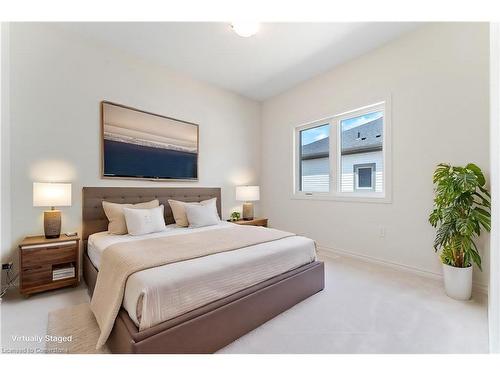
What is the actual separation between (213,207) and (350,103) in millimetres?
2546

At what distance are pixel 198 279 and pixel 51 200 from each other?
1927 millimetres

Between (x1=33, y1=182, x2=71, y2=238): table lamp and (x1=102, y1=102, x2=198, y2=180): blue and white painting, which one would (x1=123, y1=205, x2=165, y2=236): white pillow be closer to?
(x1=33, y1=182, x2=71, y2=238): table lamp

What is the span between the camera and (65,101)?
2564mm

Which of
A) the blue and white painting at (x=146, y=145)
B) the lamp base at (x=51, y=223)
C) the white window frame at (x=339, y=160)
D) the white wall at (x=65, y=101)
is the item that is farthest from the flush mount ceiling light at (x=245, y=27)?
the lamp base at (x=51, y=223)

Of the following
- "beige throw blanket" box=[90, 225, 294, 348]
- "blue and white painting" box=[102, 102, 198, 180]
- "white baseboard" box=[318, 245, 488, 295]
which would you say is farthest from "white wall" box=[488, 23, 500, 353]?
"blue and white painting" box=[102, 102, 198, 180]

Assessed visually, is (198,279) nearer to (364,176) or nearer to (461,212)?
(461,212)

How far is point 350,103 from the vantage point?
3.25 m

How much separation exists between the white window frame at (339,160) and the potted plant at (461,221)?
79cm

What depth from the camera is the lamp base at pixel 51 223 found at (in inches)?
90.1

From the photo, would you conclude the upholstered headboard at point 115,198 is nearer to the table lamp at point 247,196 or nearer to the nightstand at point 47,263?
the nightstand at point 47,263
